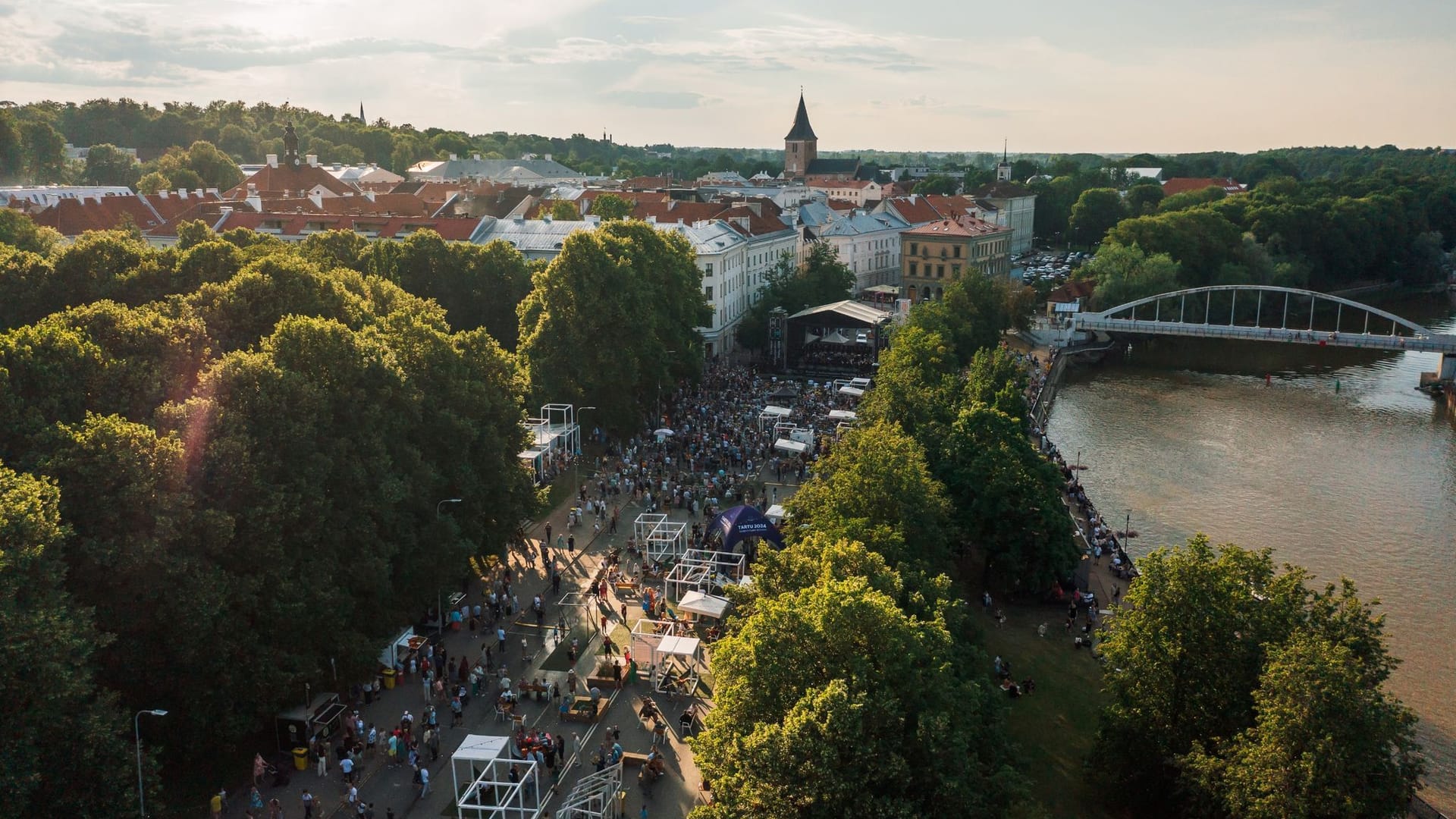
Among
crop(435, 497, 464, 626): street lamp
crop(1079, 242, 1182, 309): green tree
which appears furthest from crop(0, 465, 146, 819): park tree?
crop(1079, 242, 1182, 309): green tree

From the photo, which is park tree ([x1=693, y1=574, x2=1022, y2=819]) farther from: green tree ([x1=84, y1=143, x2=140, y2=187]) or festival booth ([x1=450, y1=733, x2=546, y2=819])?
green tree ([x1=84, y1=143, x2=140, y2=187])

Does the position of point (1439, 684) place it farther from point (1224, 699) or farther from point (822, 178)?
point (822, 178)

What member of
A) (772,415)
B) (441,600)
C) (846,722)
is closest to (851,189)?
(772,415)

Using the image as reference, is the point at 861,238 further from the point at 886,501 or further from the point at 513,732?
the point at 513,732

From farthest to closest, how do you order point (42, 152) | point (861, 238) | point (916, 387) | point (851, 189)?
1. point (851, 189)
2. point (42, 152)
3. point (861, 238)
4. point (916, 387)

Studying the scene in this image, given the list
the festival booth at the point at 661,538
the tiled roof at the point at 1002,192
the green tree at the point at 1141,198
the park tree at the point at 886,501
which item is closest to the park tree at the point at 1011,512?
the park tree at the point at 886,501

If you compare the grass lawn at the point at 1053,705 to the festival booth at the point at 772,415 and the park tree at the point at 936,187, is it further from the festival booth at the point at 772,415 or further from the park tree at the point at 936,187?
the park tree at the point at 936,187
